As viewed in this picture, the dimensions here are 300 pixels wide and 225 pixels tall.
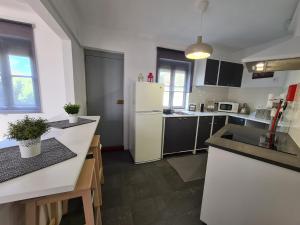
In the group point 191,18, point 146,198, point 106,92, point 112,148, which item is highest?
point 191,18

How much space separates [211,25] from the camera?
91.4 inches

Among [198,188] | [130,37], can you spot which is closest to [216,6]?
[130,37]

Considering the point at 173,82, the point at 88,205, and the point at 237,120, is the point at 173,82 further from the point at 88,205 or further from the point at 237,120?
the point at 88,205

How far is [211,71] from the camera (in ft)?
10.4

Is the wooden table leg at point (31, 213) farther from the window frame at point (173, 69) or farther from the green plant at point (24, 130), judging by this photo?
the window frame at point (173, 69)

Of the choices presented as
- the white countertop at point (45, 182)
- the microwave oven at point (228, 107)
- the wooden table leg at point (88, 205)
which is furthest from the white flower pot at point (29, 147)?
the microwave oven at point (228, 107)

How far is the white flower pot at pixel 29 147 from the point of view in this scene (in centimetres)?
79

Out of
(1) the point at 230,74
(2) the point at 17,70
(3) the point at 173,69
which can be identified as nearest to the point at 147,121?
(3) the point at 173,69

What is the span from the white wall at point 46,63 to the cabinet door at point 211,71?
2.96 meters

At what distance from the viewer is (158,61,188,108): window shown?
3.15 metres

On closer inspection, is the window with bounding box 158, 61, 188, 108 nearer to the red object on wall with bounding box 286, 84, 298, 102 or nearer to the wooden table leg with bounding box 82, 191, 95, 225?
the red object on wall with bounding box 286, 84, 298, 102

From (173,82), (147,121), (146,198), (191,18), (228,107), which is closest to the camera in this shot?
(146,198)

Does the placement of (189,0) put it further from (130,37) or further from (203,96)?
(203,96)

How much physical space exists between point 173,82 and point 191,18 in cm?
138
